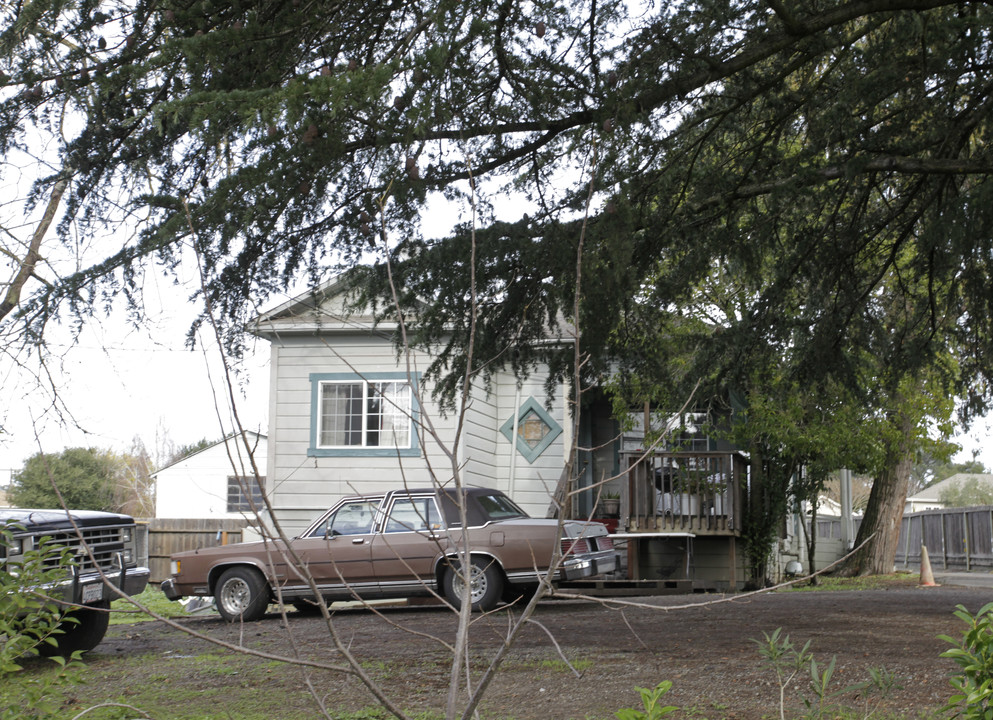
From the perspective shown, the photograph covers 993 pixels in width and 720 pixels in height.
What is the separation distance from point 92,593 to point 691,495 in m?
10.4

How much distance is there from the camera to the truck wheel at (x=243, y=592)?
12.4 meters

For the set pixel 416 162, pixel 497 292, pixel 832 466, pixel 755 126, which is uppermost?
pixel 755 126

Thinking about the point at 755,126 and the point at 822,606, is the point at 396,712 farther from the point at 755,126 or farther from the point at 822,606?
the point at 822,606

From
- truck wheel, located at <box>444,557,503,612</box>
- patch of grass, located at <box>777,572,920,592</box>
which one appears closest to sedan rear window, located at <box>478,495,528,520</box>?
truck wheel, located at <box>444,557,503,612</box>

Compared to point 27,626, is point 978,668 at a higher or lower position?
higher

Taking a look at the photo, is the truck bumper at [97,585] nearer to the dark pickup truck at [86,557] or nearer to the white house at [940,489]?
the dark pickup truck at [86,557]

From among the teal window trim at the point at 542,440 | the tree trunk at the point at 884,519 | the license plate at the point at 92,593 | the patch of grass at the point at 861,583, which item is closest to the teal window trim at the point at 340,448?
the teal window trim at the point at 542,440

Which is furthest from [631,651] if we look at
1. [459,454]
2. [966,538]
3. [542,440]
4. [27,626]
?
[966,538]

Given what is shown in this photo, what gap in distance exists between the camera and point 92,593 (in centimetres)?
826

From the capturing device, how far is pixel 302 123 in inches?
211

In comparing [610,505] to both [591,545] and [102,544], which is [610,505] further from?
[102,544]

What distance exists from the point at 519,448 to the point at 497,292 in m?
11.3

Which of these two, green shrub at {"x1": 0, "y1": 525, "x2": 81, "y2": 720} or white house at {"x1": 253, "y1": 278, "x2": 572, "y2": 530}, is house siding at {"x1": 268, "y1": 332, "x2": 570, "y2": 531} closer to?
white house at {"x1": 253, "y1": 278, "x2": 572, "y2": 530}


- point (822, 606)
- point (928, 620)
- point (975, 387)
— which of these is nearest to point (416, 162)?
point (928, 620)
